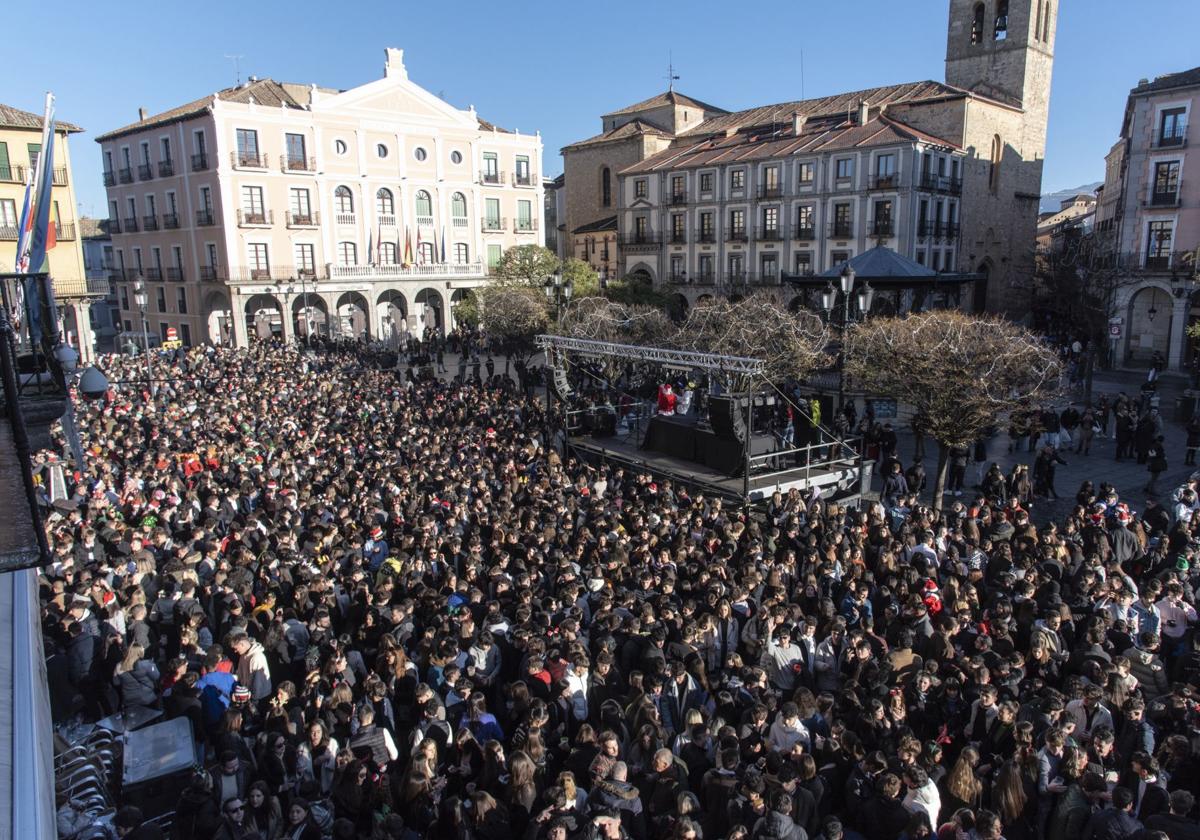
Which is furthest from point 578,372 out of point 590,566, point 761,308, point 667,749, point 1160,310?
point 1160,310

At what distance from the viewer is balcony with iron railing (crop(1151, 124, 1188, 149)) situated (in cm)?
3216

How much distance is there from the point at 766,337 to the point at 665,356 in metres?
6.20

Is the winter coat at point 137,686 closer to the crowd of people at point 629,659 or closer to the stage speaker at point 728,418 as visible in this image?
the crowd of people at point 629,659

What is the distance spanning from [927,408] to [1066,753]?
962 cm

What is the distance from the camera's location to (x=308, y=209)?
4128cm

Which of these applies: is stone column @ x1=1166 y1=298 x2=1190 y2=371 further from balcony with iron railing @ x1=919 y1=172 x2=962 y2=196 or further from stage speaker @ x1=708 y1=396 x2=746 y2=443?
stage speaker @ x1=708 y1=396 x2=746 y2=443

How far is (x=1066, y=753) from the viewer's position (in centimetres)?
535

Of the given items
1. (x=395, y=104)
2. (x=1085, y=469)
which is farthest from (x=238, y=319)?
(x=1085, y=469)

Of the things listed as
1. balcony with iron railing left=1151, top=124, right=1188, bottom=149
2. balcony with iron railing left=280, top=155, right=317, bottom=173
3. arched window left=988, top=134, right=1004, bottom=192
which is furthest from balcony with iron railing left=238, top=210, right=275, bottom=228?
balcony with iron railing left=1151, top=124, right=1188, bottom=149

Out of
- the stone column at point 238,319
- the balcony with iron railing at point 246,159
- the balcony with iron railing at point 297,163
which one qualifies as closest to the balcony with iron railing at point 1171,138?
the balcony with iron railing at point 297,163

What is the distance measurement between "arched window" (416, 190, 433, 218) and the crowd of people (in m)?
34.4

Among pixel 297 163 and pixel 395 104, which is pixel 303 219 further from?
pixel 395 104

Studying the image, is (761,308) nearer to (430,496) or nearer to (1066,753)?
(430,496)

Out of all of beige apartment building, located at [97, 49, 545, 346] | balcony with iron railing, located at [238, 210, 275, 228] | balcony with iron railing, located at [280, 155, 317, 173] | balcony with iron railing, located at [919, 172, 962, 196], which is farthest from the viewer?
balcony with iron railing, located at [280, 155, 317, 173]
